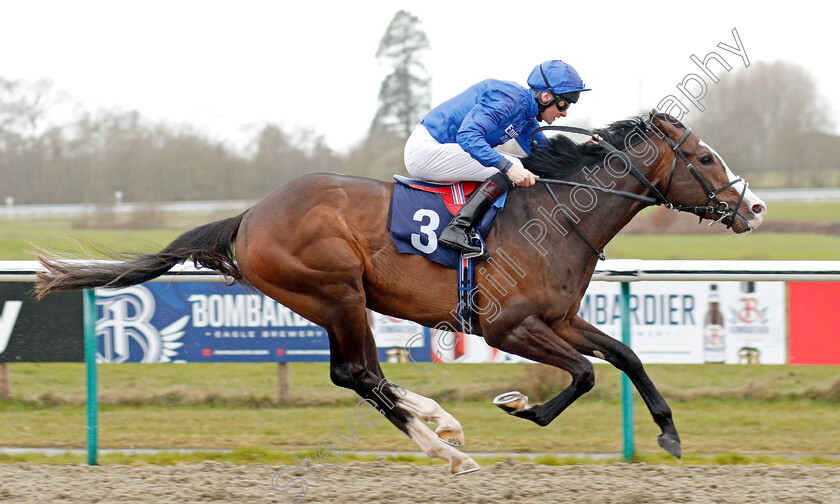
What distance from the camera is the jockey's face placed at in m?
3.95

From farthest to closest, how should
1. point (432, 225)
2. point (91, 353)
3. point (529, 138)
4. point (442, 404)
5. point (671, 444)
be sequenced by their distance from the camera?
1. point (442, 404)
2. point (91, 353)
3. point (529, 138)
4. point (432, 225)
5. point (671, 444)

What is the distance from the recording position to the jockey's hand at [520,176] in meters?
3.75

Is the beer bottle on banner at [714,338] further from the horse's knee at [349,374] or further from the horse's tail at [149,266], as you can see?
the horse's tail at [149,266]

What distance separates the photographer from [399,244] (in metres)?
3.84

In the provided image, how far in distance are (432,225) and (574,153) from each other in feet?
2.64

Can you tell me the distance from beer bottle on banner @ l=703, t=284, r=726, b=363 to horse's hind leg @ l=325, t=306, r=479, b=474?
169cm

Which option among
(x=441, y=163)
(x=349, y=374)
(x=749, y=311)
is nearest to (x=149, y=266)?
(x=349, y=374)

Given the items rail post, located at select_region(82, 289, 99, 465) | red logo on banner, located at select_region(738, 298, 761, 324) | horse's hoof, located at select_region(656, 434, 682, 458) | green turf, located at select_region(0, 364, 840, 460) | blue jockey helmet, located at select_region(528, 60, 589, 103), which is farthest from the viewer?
green turf, located at select_region(0, 364, 840, 460)

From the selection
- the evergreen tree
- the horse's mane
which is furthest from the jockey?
the evergreen tree

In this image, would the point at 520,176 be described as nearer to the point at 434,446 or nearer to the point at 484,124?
the point at 484,124

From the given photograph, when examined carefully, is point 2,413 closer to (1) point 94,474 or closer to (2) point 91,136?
(1) point 94,474

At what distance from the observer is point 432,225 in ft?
12.5

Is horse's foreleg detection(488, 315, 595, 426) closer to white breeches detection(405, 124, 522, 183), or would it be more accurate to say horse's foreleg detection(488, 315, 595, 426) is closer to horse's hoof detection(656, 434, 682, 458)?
horse's hoof detection(656, 434, 682, 458)

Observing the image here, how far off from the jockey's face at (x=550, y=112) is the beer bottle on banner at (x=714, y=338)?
155cm
